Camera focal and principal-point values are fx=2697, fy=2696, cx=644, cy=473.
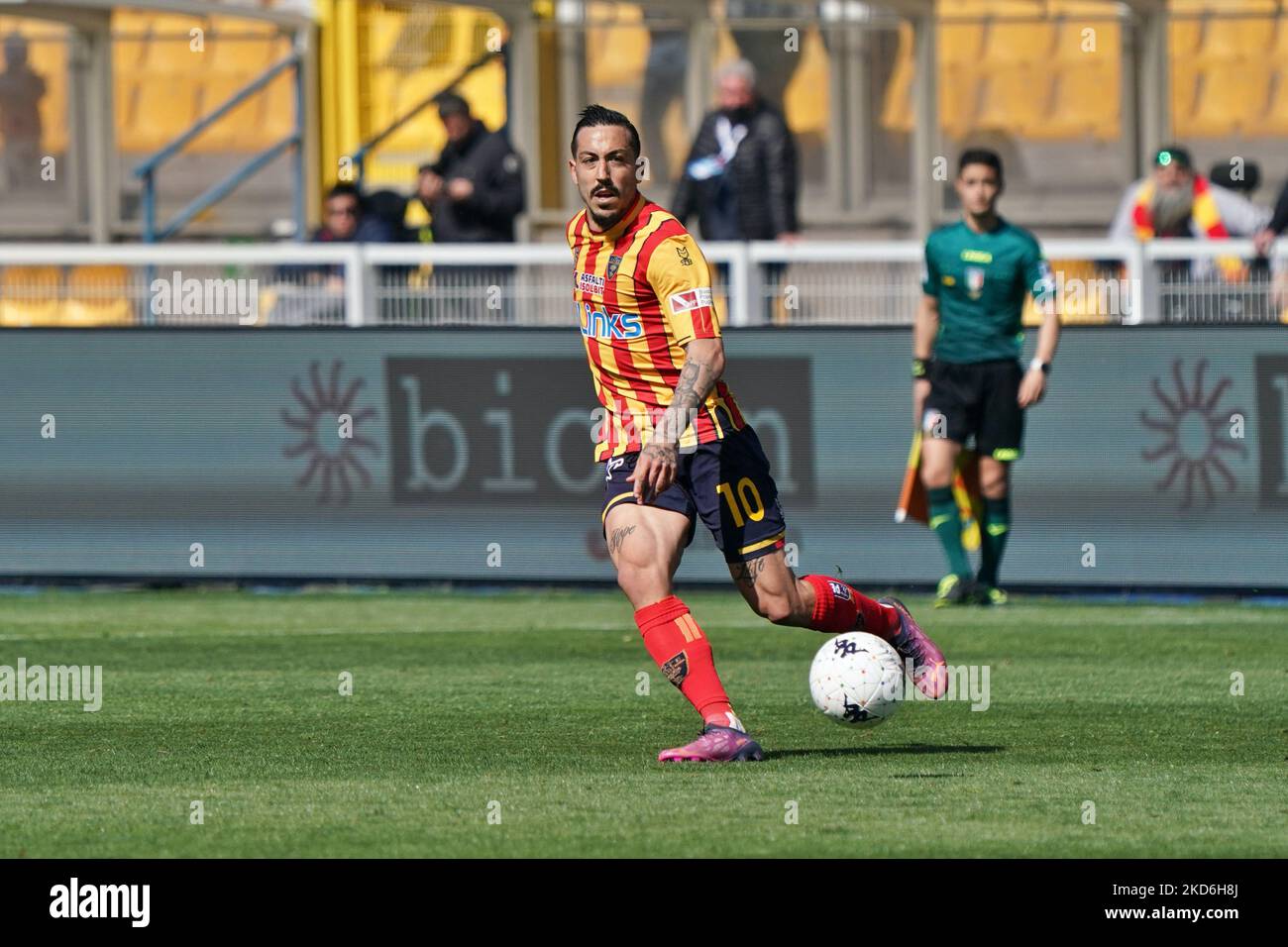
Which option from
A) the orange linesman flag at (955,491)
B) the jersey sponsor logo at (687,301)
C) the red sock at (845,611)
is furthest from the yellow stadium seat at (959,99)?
the jersey sponsor logo at (687,301)

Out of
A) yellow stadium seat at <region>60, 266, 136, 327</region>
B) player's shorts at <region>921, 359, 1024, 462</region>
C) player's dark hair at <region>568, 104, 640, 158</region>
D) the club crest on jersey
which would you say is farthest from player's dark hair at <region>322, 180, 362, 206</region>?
the club crest on jersey

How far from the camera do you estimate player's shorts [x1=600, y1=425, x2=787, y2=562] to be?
8844 mm

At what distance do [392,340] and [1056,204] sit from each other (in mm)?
7574

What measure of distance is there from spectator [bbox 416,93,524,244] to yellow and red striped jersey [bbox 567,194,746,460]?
8493 millimetres

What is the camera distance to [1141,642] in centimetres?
1257

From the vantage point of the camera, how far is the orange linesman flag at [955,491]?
14.4 m

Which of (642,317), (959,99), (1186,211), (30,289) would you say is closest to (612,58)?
(959,99)

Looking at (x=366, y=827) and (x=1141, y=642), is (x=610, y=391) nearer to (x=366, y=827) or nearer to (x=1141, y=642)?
(x=366, y=827)

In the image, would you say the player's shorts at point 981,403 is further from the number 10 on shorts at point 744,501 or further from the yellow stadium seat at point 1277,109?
the yellow stadium seat at point 1277,109

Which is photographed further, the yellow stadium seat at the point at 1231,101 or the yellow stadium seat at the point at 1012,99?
the yellow stadium seat at the point at 1012,99

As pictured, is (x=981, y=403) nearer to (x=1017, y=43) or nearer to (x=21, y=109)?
(x=1017, y=43)

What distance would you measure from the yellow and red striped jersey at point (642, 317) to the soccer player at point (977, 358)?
5.16m

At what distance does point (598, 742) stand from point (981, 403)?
17.4 ft

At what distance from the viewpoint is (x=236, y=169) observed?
23.1 metres
